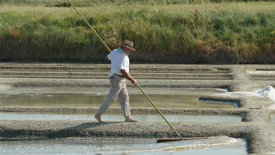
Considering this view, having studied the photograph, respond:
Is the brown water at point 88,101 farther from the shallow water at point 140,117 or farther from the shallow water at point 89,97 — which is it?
the shallow water at point 140,117

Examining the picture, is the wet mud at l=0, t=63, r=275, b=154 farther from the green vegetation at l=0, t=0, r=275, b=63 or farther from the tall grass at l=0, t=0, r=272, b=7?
the tall grass at l=0, t=0, r=272, b=7

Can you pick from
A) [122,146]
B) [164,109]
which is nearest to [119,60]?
[122,146]

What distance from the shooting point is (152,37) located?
23.7 m

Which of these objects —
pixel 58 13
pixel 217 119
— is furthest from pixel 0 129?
pixel 58 13

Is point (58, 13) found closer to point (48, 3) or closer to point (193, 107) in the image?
point (48, 3)

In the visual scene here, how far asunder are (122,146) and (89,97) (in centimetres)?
524

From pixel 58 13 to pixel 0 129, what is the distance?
624 inches

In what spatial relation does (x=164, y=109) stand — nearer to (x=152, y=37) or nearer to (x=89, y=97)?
(x=89, y=97)

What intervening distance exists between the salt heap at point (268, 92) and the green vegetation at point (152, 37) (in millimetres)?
6604

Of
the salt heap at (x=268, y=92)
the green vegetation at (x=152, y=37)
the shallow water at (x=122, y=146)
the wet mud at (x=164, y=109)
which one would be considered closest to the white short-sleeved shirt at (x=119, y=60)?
the wet mud at (x=164, y=109)

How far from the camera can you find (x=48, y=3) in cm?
3725

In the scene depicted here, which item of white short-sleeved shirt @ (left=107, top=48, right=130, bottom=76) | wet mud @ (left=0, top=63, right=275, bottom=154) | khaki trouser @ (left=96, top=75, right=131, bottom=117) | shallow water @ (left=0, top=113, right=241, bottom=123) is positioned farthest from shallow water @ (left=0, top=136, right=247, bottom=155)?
shallow water @ (left=0, top=113, right=241, bottom=123)

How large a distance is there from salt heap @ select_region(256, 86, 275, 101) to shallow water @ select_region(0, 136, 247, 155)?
4348 millimetres

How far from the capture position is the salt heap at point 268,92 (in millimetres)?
15780
